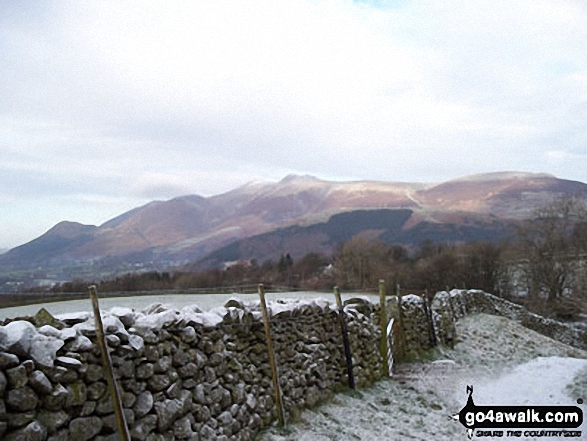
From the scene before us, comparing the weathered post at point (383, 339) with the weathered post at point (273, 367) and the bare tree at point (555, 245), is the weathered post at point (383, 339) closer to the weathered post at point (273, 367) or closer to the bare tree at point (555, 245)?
the weathered post at point (273, 367)

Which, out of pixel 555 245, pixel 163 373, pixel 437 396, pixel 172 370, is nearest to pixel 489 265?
pixel 555 245

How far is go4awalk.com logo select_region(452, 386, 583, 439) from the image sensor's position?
8406mm

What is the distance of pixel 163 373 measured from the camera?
17.3ft

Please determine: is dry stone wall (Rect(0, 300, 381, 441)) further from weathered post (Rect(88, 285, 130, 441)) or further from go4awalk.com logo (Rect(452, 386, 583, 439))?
go4awalk.com logo (Rect(452, 386, 583, 439))

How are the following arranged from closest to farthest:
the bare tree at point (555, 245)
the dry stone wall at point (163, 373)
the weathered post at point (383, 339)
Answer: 1. the dry stone wall at point (163, 373)
2. the weathered post at point (383, 339)
3. the bare tree at point (555, 245)

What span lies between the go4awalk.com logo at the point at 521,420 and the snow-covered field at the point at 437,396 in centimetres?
24

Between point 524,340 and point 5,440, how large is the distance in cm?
2073

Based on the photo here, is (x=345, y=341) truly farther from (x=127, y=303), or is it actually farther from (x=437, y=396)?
(x=127, y=303)

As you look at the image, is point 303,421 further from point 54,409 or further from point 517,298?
point 517,298

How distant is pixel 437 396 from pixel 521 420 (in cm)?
189

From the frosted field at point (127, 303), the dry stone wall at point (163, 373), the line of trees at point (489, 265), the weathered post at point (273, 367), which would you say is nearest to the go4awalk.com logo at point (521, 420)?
the dry stone wall at point (163, 373)

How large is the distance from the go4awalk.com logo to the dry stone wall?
2897mm

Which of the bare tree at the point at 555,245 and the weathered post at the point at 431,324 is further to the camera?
the bare tree at the point at 555,245

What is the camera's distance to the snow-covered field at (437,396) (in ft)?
25.7
